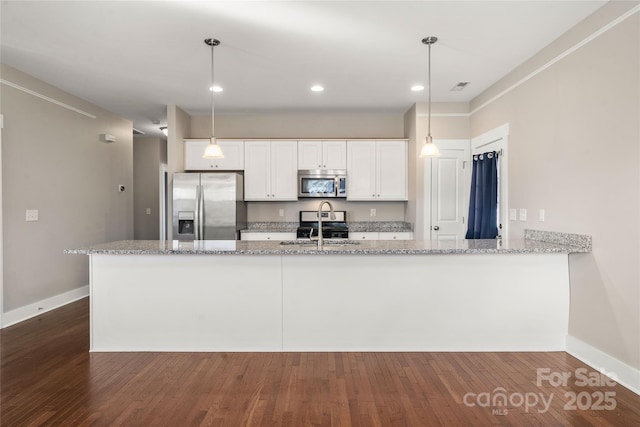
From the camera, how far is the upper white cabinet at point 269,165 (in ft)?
18.6

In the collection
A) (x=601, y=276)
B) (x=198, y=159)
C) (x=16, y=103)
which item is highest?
(x=16, y=103)

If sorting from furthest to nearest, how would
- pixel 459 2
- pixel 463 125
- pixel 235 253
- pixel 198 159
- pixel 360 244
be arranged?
1. pixel 198 159
2. pixel 463 125
3. pixel 360 244
4. pixel 235 253
5. pixel 459 2

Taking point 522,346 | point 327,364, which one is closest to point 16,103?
point 327,364

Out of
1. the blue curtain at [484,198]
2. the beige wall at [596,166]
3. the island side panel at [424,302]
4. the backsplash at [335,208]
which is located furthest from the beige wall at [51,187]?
the beige wall at [596,166]

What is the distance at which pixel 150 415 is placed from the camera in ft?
7.20

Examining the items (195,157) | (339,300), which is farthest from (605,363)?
(195,157)

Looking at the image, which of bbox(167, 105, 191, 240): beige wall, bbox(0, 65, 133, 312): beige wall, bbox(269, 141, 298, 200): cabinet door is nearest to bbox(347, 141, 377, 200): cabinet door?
bbox(269, 141, 298, 200): cabinet door

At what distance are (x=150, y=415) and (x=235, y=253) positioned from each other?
1182 millimetres

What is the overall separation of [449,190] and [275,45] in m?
3.03

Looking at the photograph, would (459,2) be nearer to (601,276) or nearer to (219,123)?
(601,276)

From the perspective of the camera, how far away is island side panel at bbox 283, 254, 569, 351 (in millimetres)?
3125

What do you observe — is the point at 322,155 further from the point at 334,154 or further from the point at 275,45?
the point at 275,45

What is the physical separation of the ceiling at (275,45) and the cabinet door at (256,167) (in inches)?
31.5

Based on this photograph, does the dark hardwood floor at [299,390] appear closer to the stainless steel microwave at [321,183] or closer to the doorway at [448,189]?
the doorway at [448,189]
